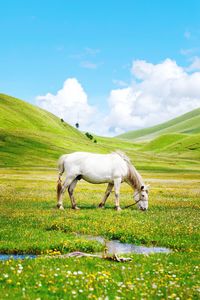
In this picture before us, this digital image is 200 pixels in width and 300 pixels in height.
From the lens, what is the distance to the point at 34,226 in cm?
1934

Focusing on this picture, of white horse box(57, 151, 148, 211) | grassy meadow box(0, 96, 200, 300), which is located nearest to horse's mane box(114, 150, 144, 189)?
white horse box(57, 151, 148, 211)

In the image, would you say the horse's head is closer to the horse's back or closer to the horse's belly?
the horse's back

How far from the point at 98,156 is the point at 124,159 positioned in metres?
1.81

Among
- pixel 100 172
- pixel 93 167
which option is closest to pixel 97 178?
pixel 100 172

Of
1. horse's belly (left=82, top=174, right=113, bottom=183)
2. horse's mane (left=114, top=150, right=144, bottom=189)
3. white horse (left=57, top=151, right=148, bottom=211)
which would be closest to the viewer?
white horse (left=57, top=151, right=148, bottom=211)

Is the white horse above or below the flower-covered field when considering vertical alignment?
above

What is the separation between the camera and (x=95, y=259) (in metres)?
13.3

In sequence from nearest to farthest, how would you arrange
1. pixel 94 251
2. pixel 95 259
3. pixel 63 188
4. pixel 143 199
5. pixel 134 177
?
pixel 95 259 → pixel 94 251 → pixel 63 188 → pixel 143 199 → pixel 134 177

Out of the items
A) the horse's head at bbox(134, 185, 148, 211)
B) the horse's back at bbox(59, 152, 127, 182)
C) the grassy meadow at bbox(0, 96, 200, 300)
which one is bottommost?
the grassy meadow at bbox(0, 96, 200, 300)

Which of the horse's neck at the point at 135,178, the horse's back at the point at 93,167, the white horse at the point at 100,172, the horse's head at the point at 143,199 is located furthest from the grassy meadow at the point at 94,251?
the horse's back at the point at 93,167

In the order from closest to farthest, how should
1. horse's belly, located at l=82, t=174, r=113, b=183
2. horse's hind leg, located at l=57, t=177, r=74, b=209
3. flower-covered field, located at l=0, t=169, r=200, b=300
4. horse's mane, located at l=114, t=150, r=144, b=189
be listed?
flower-covered field, located at l=0, t=169, r=200, b=300, horse's hind leg, located at l=57, t=177, r=74, b=209, horse's belly, located at l=82, t=174, r=113, b=183, horse's mane, located at l=114, t=150, r=144, b=189

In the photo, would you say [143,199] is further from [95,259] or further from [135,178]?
[95,259]

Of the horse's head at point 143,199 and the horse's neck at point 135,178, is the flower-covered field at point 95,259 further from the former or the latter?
the horse's neck at point 135,178

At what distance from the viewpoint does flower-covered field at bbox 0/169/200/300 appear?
10.0m
